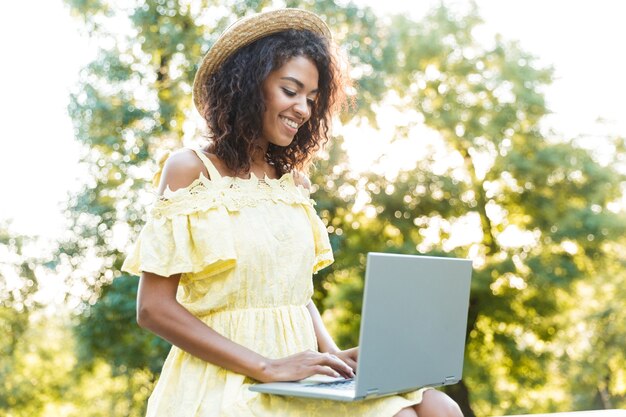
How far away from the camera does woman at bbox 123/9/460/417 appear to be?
5.26ft

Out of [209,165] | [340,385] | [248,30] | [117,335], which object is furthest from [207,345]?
[117,335]

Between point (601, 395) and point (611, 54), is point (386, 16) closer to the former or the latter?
point (611, 54)

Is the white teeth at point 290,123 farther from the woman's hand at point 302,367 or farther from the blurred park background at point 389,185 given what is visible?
the blurred park background at point 389,185

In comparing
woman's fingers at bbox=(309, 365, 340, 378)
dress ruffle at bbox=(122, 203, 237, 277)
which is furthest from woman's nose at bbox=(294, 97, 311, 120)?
woman's fingers at bbox=(309, 365, 340, 378)

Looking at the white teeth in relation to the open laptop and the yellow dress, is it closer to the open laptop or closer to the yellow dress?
the yellow dress

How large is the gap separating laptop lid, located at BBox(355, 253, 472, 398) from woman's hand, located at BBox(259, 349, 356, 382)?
0.48 ft

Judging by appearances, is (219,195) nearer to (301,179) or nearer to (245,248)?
(245,248)

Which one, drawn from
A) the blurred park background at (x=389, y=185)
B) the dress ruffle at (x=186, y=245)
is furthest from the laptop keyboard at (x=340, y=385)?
the blurred park background at (x=389, y=185)

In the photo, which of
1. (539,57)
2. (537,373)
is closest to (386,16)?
(539,57)

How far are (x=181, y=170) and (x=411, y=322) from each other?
1.84 ft

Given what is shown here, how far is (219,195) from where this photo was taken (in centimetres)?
173

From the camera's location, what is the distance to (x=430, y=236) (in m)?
11.0

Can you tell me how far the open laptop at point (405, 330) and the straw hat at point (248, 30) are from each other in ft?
2.12

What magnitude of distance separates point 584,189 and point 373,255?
10.6 m
